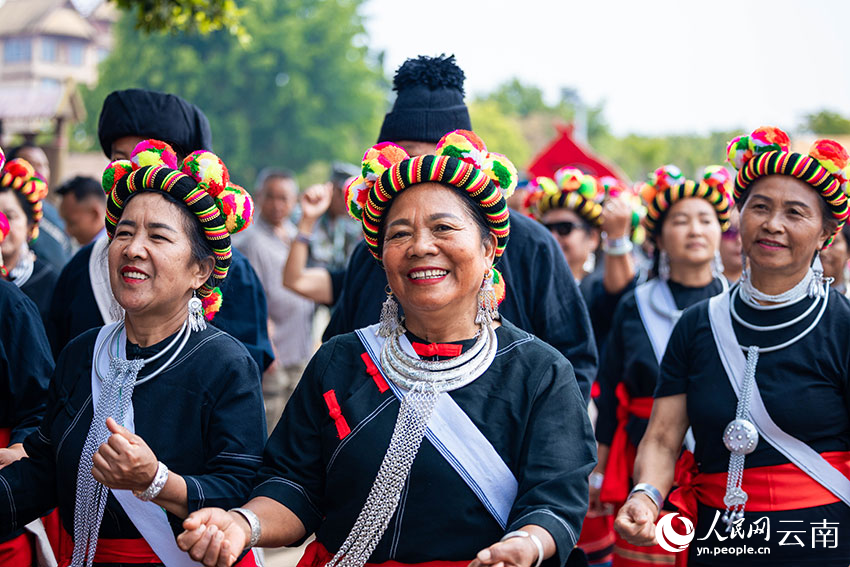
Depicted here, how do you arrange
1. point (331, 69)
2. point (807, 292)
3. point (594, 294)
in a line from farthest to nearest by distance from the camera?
point (331, 69) < point (594, 294) < point (807, 292)

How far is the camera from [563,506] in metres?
2.48

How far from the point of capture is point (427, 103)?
155 inches

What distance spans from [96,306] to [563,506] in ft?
7.67

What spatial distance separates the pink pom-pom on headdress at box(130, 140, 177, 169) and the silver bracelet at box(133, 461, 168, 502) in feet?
3.62

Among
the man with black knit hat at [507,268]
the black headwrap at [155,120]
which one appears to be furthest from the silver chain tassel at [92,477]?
the black headwrap at [155,120]

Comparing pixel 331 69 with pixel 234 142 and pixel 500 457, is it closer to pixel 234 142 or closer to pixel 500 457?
pixel 234 142

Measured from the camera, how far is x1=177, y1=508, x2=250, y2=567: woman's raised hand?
235 centimetres

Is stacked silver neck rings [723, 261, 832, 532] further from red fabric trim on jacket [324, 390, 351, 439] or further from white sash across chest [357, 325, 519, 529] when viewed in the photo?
red fabric trim on jacket [324, 390, 351, 439]

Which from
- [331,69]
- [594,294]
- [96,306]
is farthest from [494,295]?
[331,69]

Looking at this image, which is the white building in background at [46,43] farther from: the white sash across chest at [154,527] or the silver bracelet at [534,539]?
the silver bracelet at [534,539]

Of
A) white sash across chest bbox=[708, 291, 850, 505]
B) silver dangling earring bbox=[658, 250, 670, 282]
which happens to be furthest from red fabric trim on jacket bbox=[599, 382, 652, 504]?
white sash across chest bbox=[708, 291, 850, 505]

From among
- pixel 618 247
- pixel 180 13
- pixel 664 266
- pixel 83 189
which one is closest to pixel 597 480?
pixel 664 266

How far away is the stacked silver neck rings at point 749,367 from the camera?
10.6 feet

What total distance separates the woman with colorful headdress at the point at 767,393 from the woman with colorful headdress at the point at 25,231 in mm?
3293
